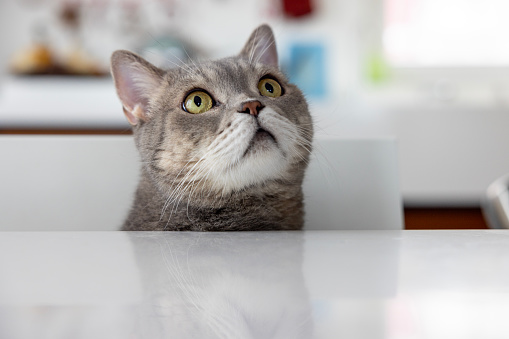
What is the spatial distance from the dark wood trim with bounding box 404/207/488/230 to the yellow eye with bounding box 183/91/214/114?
2199mm

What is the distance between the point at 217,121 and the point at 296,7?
290 cm

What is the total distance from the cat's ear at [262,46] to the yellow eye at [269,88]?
12cm

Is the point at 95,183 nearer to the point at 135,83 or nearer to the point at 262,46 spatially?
the point at 135,83

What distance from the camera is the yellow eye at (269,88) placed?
3.53 feet

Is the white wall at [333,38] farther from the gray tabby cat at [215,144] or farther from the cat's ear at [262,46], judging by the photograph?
the gray tabby cat at [215,144]

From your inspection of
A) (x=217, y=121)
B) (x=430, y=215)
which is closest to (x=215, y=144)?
(x=217, y=121)

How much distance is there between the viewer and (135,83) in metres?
1.12

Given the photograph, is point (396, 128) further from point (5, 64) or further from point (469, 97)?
point (5, 64)

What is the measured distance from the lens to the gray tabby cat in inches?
35.5

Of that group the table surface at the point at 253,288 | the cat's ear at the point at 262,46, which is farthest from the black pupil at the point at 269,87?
the table surface at the point at 253,288

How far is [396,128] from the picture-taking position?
3.05 meters

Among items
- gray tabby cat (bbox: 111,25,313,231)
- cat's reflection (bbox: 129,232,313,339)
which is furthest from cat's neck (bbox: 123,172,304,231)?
cat's reflection (bbox: 129,232,313,339)

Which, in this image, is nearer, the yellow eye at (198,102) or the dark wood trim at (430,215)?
the yellow eye at (198,102)

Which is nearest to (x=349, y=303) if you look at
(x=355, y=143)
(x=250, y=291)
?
(x=250, y=291)
